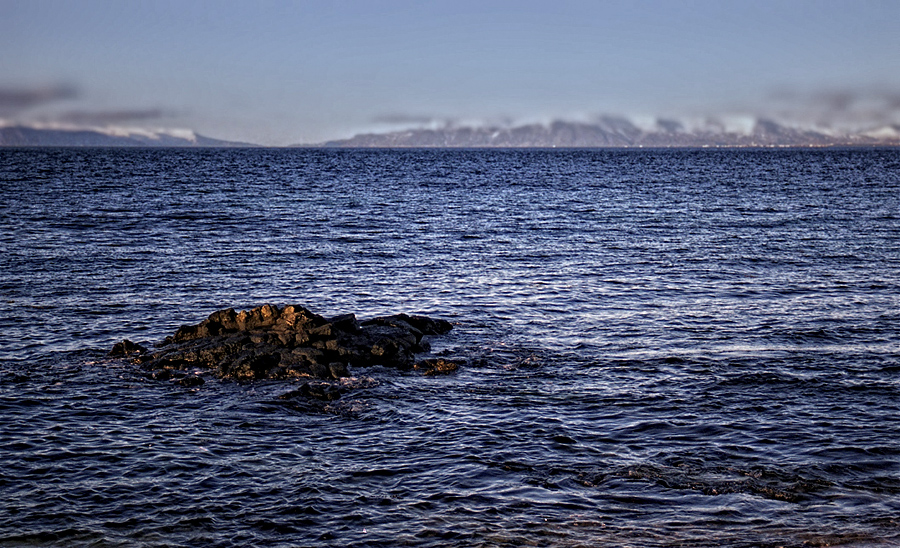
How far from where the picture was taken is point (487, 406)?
18188mm

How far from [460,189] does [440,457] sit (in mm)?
76913

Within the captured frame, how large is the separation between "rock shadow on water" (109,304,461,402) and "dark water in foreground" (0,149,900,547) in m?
0.67

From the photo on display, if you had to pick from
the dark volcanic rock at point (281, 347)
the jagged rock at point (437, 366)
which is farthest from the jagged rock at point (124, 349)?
the jagged rock at point (437, 366)

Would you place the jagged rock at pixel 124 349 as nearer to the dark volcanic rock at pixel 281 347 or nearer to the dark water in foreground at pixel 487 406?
the dark volcanic rock at pixel 281 347

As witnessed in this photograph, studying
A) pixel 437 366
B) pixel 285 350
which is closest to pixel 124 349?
pixel 285 350

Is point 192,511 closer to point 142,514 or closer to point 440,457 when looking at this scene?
point 142,514

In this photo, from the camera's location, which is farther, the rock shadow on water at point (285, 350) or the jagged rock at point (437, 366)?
the jagged rock at point (437, 366)

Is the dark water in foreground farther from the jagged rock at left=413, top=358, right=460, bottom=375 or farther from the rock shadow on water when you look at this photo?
the rock shadow on water

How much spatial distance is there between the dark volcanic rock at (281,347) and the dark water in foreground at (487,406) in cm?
83

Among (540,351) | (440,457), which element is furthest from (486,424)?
(540,351)

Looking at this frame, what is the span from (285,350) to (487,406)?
6354mm

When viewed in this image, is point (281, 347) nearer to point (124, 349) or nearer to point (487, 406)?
point (124, 349)

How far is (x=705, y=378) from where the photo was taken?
20.1 metres

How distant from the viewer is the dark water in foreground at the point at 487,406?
1268 cm
